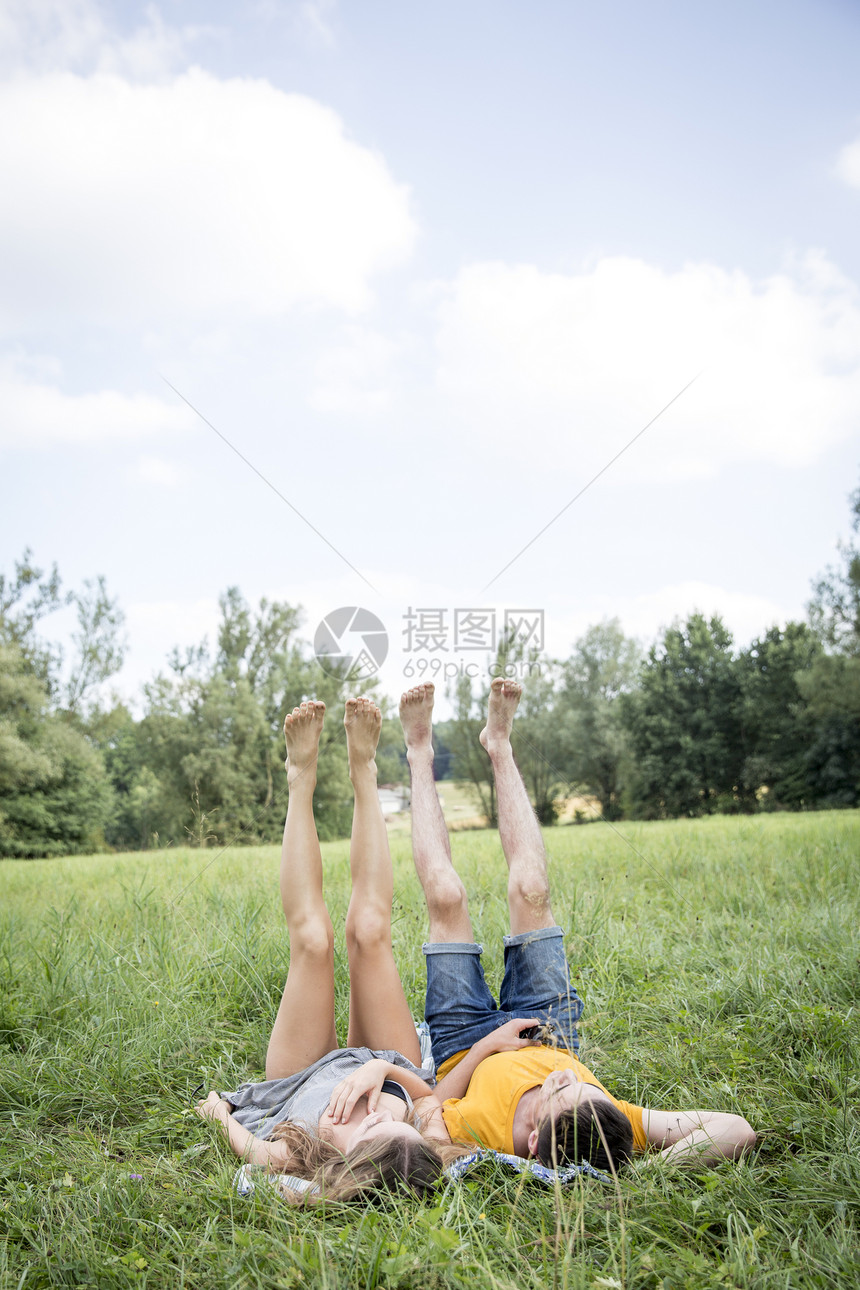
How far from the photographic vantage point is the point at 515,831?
262 cm

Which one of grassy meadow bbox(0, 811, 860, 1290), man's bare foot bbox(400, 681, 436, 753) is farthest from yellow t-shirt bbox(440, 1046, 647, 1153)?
man's bare foot bbox(400, 681, 436, 753)

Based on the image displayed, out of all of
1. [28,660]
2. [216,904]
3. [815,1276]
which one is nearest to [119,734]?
[28,660]

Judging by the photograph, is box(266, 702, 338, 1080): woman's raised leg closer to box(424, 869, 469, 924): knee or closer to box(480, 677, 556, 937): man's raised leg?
box(424, 869, 469, 924): knee

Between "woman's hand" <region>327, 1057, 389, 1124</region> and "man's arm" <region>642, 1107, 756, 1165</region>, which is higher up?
"woman's hand" <region>327, 1057, 389, 1124</region>

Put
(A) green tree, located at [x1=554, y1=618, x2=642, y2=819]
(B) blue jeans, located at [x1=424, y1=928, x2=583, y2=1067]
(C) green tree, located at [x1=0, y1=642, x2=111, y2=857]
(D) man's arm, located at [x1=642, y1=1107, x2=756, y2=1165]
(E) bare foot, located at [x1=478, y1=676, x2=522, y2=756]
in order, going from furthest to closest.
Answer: (A) green tree, located at [x1=554, y1=618, x2=642, y2=819] < (C) green tree, located at [x1=0, y1=642, x2=111, y2=857] < (E) bare foot, located at [x1=478, y1=676, x2=522, y2=756] < (B) blue jeans, located at [x1=424, y1=928, x2=583, y2=1067] < (D) man's arm, located at [x1=642, y1=1107, x2=756, y2=1165]

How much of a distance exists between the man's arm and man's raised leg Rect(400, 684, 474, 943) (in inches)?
30.5

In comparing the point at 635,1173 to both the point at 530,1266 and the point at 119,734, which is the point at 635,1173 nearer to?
the point at 530,1266

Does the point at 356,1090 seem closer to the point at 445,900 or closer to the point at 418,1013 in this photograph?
the point at 445,900

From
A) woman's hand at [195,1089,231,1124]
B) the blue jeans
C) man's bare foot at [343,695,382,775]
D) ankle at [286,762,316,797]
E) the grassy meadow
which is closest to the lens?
the grassy meadow

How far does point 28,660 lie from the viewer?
21.1 m

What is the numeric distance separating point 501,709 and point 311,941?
1121 millimetres

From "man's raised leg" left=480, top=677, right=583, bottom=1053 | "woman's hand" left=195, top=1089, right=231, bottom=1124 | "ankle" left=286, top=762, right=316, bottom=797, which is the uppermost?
"ankle" left=286, top=762, right=316, bottom=797

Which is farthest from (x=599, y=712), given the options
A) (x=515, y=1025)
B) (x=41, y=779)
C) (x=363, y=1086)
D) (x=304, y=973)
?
(x=363, y=1086)

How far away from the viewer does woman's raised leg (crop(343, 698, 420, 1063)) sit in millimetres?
2320
